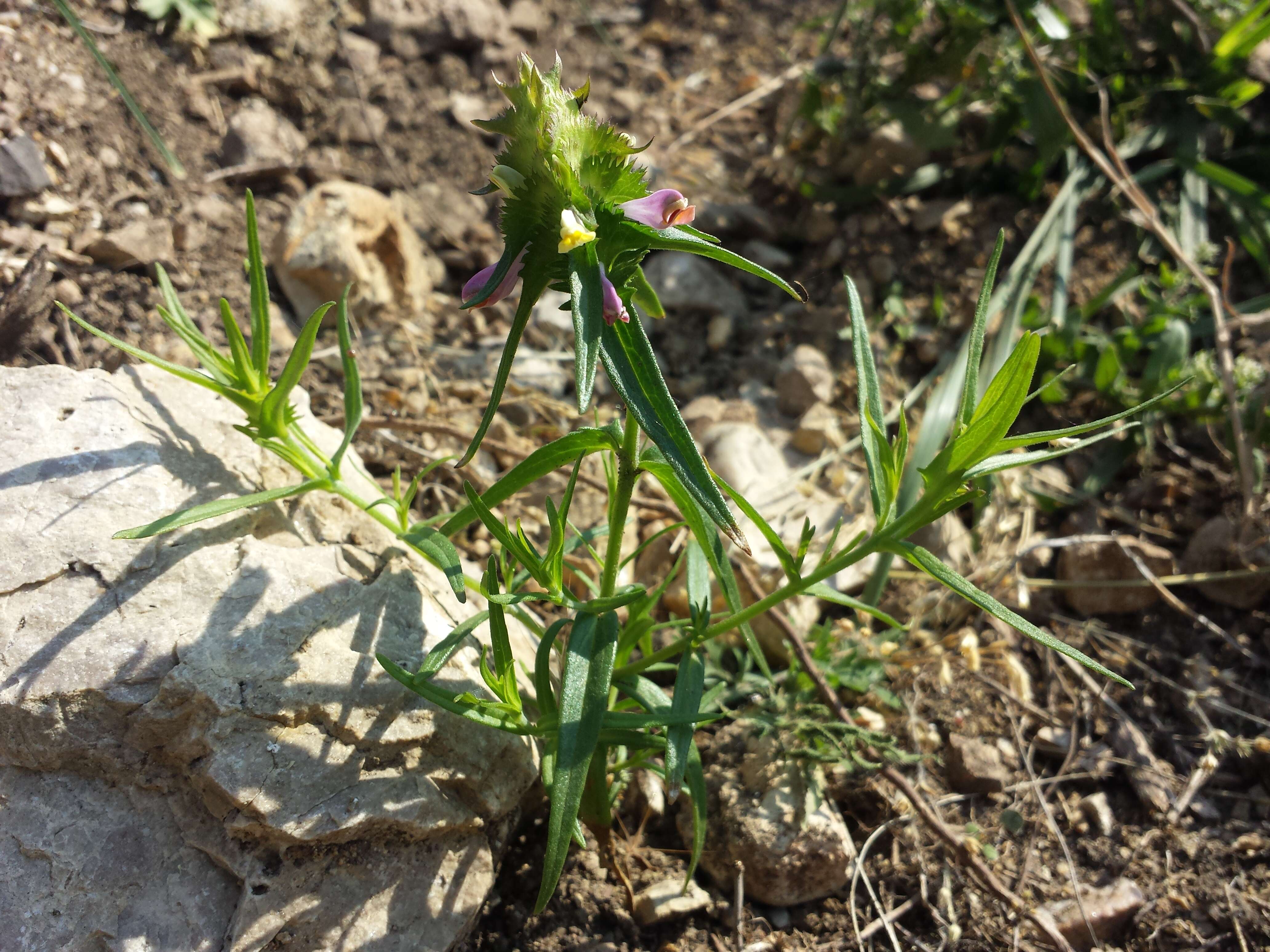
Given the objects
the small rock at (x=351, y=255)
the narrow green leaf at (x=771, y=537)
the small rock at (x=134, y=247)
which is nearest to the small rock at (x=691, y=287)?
the small rock at (x=351, y=255)

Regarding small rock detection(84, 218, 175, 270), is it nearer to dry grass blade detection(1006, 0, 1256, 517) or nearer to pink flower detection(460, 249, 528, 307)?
pink flower detection(460, 249, 528, 307)

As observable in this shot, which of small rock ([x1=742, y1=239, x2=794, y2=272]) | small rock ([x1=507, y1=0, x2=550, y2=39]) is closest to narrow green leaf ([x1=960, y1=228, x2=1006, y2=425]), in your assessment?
small rock ([x1=742, y1=239, x2=794, y2=272])

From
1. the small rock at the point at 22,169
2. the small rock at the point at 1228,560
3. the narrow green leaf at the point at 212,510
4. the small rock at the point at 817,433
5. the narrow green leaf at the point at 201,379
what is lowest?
the small rock at the point at 1228,560

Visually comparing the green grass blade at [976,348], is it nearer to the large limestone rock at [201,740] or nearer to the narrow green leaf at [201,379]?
the large limestone rock at [201,740]

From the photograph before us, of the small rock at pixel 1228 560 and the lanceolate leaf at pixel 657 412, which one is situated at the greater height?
the lanceolate leaf at pixel 657 412

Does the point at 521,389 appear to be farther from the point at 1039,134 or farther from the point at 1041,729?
the point at 1039,134

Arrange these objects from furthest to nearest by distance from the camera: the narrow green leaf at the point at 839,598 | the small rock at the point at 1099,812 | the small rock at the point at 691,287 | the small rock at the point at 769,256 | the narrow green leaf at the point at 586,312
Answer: the small rock at the point at 769,256
the small rock at the point at 691,287
the small rock at the point at 1099,812
the narrow green leaf at the point at 839,598
the narrow green leaf at the point at 586,312
